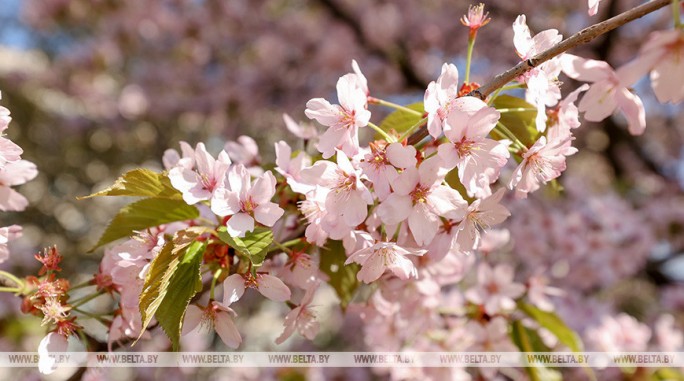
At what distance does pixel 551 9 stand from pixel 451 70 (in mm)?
3141

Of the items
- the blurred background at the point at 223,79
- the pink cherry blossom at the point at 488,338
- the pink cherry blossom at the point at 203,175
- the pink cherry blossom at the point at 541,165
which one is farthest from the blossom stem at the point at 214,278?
the blurred background at the point at 223,79

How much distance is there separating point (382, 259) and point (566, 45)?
0.38 m

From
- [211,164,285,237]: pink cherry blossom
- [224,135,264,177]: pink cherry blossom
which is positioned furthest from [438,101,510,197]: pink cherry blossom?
[224,135,264,177]: pink cherry blossom

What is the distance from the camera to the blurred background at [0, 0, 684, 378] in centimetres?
344

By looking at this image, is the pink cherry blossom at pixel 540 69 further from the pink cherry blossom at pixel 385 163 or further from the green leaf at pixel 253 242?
the green leaf at pixel 253 242

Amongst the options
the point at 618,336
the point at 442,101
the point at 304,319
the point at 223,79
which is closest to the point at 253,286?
the point at 304,319

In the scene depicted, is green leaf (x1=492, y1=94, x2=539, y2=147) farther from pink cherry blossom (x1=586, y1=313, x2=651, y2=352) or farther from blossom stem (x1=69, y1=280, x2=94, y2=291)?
pink cherry blossom (x1=586, y1=313, x2=651, y2=352)

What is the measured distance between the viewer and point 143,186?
2.73 feet

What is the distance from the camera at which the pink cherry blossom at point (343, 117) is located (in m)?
0.79

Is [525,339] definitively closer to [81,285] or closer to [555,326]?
[555,326]

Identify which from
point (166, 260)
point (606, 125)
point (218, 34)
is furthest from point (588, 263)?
point (218, 34)

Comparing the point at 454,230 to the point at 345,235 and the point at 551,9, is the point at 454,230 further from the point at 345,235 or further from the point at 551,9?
the point at 551,9

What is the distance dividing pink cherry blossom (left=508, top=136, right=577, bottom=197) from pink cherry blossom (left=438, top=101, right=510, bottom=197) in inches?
2.4

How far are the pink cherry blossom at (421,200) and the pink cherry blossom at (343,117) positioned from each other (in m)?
0.09
